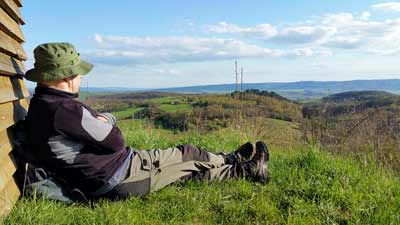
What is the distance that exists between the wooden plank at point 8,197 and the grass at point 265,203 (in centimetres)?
6

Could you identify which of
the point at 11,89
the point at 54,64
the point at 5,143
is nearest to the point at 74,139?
the point at 5,143

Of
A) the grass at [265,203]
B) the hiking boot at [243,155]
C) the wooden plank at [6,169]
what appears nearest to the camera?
the wooden plank at [6,169]

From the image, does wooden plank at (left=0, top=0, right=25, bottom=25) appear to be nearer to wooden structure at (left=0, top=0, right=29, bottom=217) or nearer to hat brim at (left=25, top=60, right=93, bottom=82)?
wooden structure at (left=0, top=0, right=29, bottom=217)

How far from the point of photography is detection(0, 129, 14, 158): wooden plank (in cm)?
350

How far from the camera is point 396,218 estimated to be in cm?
368

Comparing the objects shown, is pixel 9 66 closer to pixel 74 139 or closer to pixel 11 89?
pixel 11 89

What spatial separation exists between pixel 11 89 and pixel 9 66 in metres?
0.22

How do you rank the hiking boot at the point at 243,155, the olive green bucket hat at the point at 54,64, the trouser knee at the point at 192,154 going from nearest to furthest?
the olive green bucket hat at the point at 54,64 < the trouser knee at the point at 192,154 < the hiking boot at the point at 243,155

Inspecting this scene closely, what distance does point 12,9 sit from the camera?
15.3 ft

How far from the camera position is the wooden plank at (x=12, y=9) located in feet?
14.2

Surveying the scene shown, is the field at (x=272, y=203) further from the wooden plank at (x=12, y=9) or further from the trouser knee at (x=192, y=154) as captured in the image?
the wooden plank at (x=12, y=9)

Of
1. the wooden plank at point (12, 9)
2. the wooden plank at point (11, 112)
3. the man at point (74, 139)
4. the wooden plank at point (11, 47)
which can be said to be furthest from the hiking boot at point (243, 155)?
the wooden plank at point (12, 9)

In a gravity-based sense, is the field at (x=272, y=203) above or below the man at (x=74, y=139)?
below

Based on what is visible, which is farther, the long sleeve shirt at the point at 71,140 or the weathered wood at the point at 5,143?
the long sleeve shirt at the point at 71,140
